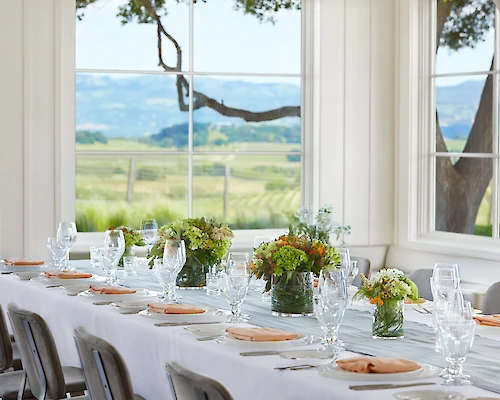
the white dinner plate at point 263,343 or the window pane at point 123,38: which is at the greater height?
the window pane at point 123,38

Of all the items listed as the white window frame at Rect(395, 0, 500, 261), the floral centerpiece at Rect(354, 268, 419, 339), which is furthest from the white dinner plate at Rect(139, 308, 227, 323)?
the white window frame at Rect(395, 0, 500, 261)

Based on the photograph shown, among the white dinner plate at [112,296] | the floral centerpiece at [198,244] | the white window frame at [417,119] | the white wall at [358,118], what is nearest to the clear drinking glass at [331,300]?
the white dinner plate at [112,296]

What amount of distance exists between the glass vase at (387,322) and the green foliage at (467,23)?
11.6 feet

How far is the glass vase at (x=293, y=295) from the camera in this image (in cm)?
326

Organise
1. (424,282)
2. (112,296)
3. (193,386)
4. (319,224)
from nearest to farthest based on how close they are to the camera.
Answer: (193,386)
(112,296)
(424,282)
(319,224)

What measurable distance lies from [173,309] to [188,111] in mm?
3278

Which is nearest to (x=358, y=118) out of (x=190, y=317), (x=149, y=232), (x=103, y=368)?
(x=149, y=232)

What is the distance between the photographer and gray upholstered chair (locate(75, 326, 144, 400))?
2.46 m

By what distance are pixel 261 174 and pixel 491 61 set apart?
1.79 meters

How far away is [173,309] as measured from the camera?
323cm

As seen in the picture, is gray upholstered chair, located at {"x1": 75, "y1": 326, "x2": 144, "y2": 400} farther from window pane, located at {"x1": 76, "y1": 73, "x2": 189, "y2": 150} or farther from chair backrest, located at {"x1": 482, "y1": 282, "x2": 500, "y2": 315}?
window pane, located at {"x1": 76, "y1": 73, "x2": 189, "y2": 150}

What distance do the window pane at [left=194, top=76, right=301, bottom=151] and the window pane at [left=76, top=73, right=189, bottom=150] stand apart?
0.58 feet

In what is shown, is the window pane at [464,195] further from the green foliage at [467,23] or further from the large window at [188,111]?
the large window at [188,111]

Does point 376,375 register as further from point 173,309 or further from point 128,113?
point 128,113
